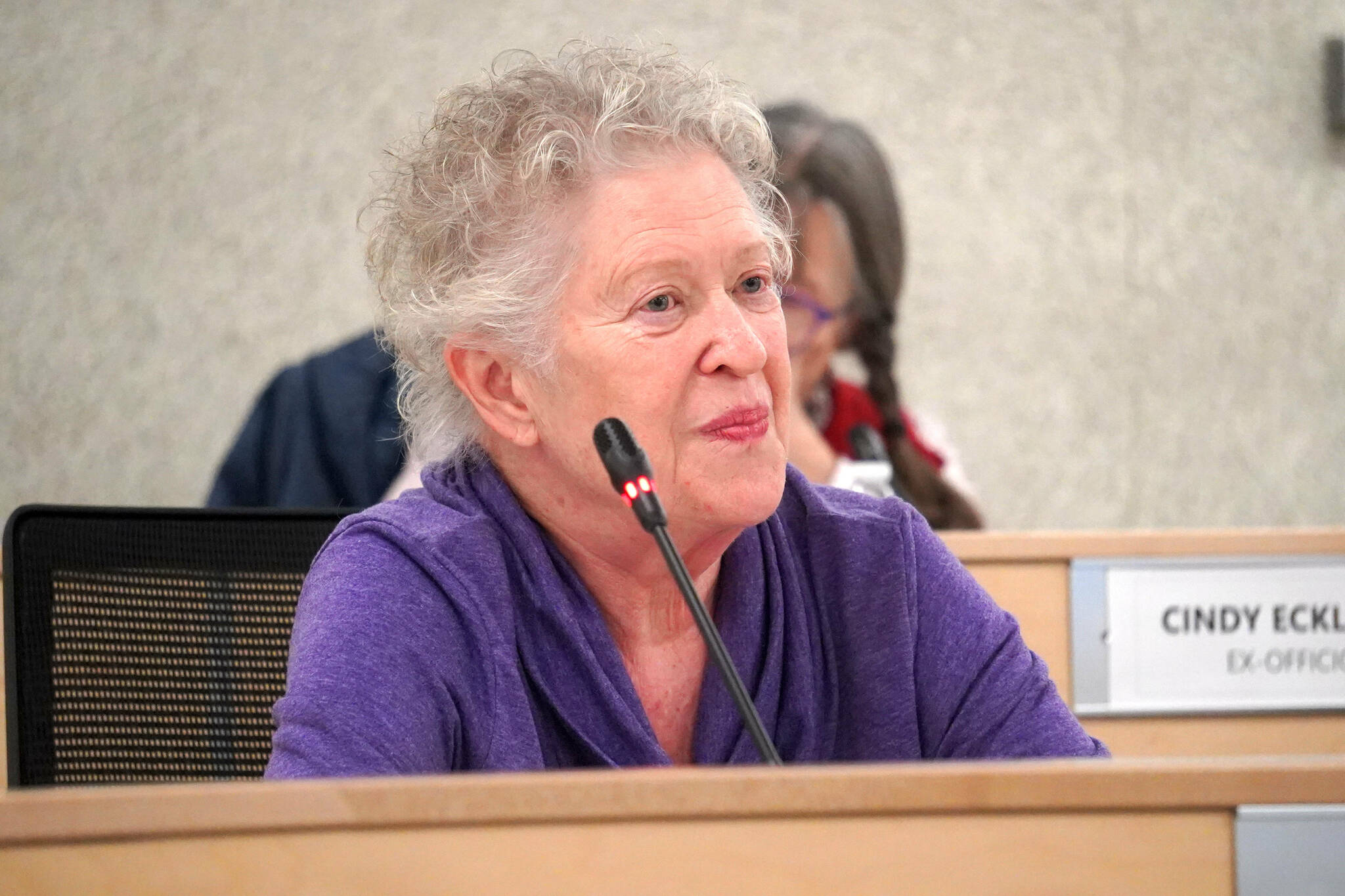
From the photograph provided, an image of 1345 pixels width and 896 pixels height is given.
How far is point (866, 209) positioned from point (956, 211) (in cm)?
54

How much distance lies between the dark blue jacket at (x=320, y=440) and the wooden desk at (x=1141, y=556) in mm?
1218

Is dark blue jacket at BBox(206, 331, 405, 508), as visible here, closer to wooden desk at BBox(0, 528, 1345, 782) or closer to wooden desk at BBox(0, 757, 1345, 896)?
wooden desk at BBox(0, 528, 1345, 782)

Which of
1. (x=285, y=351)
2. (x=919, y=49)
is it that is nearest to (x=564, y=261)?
(x=285, y=351)

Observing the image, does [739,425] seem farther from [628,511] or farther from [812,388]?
[812,388]

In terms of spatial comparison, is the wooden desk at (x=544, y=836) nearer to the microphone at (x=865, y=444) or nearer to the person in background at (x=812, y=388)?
the microphone at (x=865, y=444)

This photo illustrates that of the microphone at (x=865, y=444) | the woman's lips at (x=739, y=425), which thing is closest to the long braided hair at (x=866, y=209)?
the microphone at (x=865, y=444)

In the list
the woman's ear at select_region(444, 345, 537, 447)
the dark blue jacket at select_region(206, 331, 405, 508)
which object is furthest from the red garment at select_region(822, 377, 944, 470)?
the woman's ear at select_region(444, 345, 537, 447)

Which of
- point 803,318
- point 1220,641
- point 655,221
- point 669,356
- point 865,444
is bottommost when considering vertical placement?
point 1220,641

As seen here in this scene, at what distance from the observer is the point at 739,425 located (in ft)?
3.55

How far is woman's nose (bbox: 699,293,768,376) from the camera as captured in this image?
1073 mm

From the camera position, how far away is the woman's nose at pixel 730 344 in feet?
3.52

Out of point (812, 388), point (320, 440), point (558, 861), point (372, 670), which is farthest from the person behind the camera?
point (812, 388)

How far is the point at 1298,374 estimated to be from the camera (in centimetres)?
313

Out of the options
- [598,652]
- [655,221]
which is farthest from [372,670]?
[655,221]
